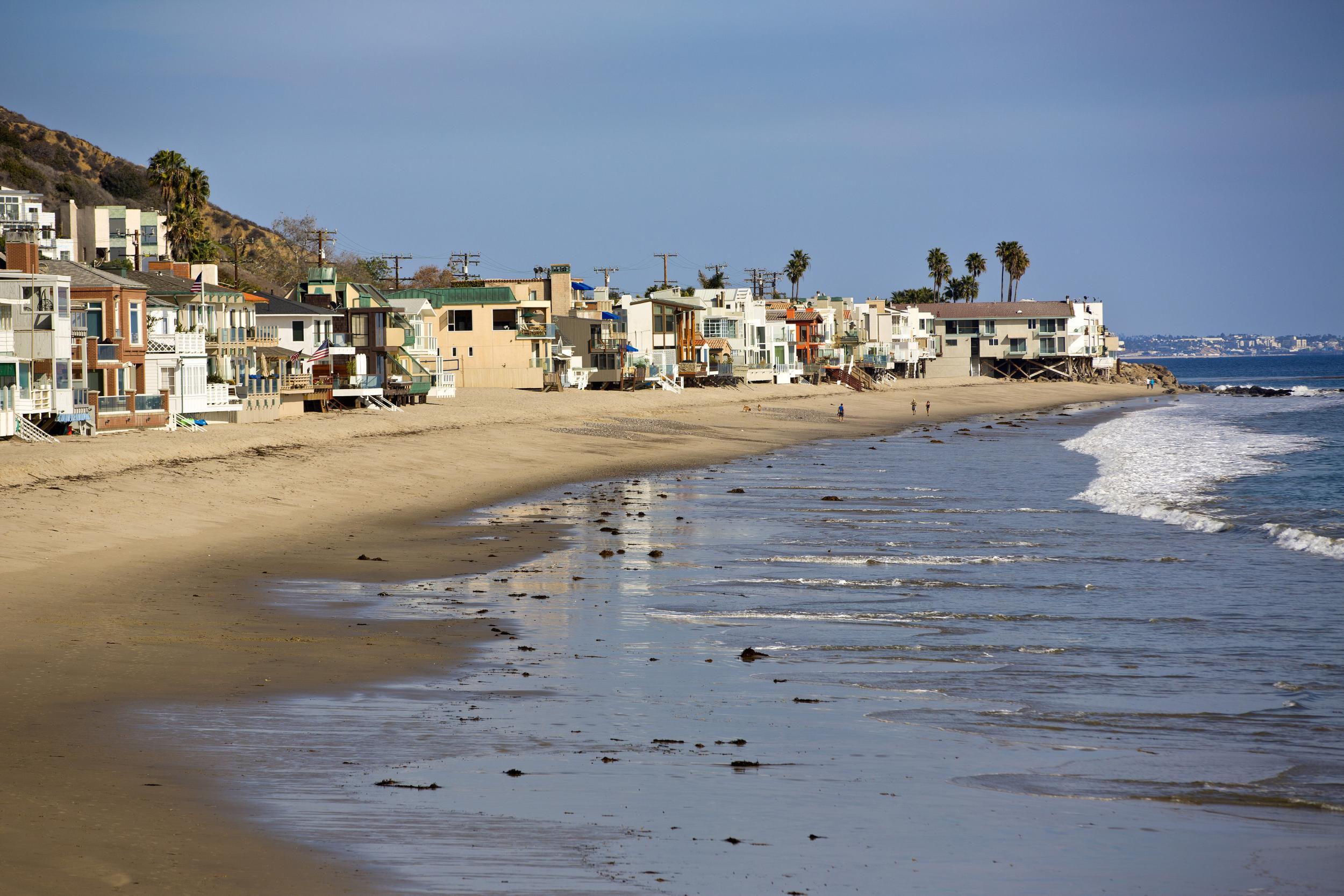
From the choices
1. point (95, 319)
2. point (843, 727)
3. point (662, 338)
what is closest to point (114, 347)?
point (95, 319)

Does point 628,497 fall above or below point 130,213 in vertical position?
below

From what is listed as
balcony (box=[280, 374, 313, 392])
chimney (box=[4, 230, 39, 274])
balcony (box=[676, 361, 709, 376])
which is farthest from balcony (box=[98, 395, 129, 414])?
balcony (box=[676, 361, 709, 376])

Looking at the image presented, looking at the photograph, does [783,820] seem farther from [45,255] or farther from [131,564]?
[45,255]

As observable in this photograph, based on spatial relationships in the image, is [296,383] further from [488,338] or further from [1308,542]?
[1308,542]

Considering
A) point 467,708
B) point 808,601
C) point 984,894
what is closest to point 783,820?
point 984,894

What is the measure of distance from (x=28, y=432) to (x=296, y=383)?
20.6m

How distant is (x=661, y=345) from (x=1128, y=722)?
302 feet

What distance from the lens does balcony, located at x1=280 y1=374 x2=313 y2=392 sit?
59.2 meters

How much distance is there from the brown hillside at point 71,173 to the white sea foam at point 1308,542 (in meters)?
101

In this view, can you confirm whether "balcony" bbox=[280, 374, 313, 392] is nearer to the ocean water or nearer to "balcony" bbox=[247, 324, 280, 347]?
"balcony" bbox=[247, 324, 280, 347]

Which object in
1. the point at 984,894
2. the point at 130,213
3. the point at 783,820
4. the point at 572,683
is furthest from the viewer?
the point at 130,213

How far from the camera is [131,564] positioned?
22250 mm

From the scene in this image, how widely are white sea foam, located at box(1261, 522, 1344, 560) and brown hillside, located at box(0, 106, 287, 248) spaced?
330 feet

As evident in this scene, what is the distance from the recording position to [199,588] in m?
20.5
